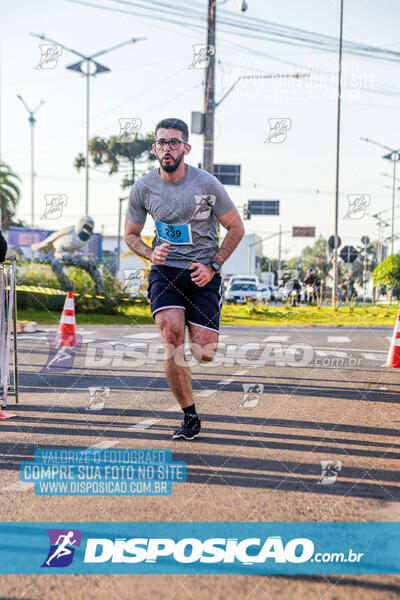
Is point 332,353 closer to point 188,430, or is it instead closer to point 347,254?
point 188,430

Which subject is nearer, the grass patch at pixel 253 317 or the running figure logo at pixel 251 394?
the running figure logo at pixel 251 394

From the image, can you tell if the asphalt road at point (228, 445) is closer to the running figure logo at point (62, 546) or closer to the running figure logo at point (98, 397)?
the running figure logo at point (98, 397)

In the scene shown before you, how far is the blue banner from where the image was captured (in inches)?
105

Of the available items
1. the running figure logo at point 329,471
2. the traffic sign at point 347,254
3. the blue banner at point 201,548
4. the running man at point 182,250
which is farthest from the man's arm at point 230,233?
the traffic sign at point 347,254

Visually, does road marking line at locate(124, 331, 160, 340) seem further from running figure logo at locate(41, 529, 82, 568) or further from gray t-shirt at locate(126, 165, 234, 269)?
running figure logo at locate(41, 529, 82, 568)

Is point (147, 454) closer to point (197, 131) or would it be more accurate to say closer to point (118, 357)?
point (118, 357)

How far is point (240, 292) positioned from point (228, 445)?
107 feet

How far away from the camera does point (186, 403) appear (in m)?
4.99

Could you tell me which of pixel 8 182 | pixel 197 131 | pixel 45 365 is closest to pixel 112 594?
pixel 45 365

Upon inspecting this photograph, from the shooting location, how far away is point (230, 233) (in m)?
5.09

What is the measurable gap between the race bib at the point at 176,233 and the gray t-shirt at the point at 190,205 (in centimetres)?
3

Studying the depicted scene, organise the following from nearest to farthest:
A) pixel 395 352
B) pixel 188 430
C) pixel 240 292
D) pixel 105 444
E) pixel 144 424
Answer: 1. pixel 105 444
2. pixel 188 430
3. pixel 144 424
4. pixel 395 352
5. pixel 240 292

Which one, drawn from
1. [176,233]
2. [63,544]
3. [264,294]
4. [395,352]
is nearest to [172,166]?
[176,233]

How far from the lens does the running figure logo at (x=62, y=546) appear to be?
2717 mm
